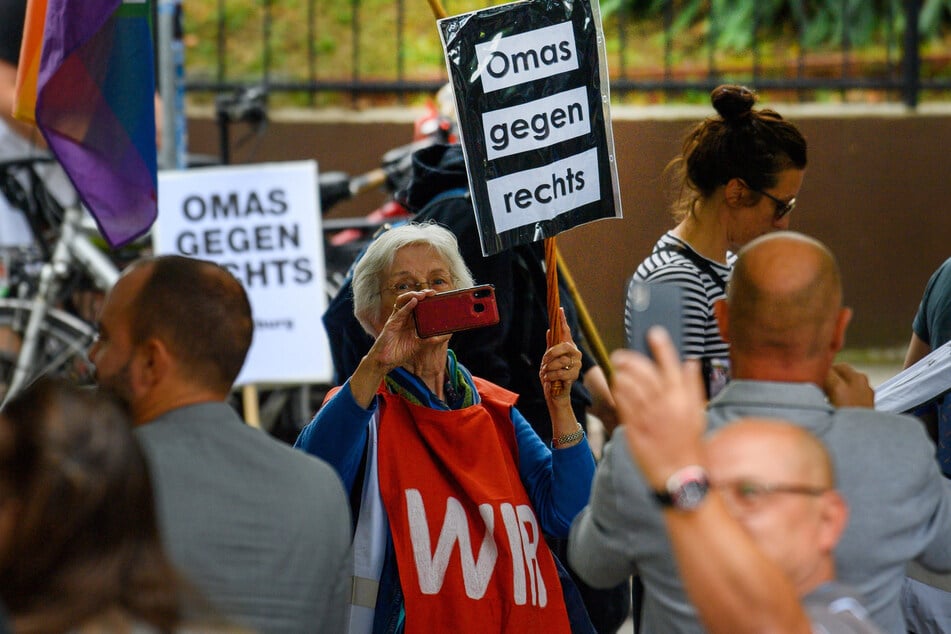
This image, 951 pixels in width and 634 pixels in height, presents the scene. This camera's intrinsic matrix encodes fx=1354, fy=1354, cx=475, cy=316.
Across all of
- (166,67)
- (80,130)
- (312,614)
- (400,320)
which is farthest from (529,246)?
(166,67)

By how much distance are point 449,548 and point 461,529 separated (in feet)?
0.16

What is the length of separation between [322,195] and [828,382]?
508cm

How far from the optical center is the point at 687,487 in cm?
172

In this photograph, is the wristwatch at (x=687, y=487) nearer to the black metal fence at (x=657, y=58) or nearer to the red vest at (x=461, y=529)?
the red vest at (x=461, y=529)

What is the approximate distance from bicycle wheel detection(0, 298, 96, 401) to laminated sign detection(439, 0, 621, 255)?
12.3 ft

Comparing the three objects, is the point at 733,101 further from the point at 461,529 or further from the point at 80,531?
the point at 80,531

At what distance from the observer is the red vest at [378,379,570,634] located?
9.20 feet

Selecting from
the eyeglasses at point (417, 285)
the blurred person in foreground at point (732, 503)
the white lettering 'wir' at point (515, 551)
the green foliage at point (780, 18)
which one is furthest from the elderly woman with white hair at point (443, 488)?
the green foliage at point (780, 18)

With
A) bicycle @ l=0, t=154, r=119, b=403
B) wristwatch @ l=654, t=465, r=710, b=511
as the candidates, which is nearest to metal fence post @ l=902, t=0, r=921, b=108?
bicycle @ l=0, t=154, r=119, b=403

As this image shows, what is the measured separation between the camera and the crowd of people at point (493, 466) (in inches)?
67.8

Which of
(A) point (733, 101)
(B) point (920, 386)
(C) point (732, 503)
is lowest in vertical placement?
(B) point (920, 386)

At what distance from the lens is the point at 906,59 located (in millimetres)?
8234

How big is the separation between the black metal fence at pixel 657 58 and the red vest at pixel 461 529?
17.9ft

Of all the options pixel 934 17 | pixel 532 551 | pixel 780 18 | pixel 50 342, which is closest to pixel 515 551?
pixel 532 551
